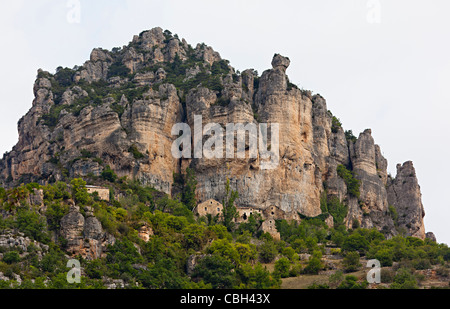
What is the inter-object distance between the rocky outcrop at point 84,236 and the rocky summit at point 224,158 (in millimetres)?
22180

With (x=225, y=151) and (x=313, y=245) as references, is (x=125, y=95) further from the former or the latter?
(x=313, y=245)

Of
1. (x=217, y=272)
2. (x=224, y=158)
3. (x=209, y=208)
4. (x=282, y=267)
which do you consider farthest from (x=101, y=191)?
(x=282, y=267)

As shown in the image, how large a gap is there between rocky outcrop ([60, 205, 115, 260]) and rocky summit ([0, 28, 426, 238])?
873 inches

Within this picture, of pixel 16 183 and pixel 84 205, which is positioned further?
pixel 16 183

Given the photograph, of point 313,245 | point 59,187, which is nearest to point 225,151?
point 313,245

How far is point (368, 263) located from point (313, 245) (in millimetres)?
9880

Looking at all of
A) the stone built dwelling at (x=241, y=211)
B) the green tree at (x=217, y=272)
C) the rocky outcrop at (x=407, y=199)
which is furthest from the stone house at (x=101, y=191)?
the rocky outcrop at (x=407, y=199)

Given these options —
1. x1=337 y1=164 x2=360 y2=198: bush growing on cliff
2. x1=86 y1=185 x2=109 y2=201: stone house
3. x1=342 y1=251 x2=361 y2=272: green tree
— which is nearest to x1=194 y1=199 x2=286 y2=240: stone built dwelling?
x1=86 y1=185 x2=109 y2=201: stone house

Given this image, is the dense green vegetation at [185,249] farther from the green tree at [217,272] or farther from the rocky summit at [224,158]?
the rocky summit at [224,158]

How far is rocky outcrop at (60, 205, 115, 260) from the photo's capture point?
72188 millimetres

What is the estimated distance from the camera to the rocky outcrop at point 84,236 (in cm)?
7219

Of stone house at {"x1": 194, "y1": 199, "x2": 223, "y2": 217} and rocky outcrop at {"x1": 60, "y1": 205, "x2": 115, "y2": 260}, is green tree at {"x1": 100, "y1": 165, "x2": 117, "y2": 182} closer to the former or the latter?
stone house at {"x1": 194, "y1": 199, "x2": 223, "y2": 217}

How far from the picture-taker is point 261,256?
8525 centimetres
